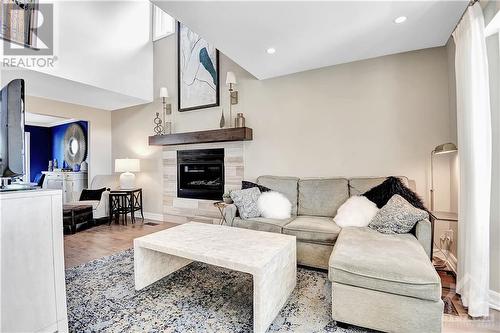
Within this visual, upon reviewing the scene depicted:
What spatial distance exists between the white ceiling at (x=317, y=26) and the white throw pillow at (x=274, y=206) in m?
1.69

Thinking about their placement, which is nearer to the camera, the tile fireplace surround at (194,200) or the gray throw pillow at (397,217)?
the gray throw pillow at (397,217)

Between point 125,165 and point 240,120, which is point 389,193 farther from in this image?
point 125,165

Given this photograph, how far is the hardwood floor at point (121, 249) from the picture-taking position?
5.19 ft

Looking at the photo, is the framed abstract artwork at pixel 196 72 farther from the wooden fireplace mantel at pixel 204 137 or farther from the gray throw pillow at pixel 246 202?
the gray throw pillow at pixel 246 202

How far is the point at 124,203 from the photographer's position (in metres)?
4.77

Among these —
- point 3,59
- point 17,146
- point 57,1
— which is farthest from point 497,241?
point 57,1

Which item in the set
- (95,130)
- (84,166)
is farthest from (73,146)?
(95,130)

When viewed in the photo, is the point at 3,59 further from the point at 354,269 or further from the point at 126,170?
the point at 354,269

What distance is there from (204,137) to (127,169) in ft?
5.86

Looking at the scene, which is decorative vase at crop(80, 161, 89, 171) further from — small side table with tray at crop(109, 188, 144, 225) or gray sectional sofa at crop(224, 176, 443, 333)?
gray sectional sofa at crop(224, 176, 443, 333)

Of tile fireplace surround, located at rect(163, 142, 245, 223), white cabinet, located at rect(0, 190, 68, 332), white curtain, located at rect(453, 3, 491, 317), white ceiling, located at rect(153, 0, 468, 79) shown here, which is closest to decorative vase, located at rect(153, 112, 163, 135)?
tile fireplace surround, located at rect(163, 142, 245, 223)

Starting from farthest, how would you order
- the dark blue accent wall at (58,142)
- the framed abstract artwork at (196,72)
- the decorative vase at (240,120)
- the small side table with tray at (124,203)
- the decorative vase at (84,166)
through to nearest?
the dark blue accent wall at (58,142) → the decorative vase at (84,166) → the small side table with tray at (124,203) → the framed abstract artwork at (196,72) → the decorative vase at (240,120)

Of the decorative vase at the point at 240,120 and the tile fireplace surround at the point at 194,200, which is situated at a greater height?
the decorative vase at the point at 240,120

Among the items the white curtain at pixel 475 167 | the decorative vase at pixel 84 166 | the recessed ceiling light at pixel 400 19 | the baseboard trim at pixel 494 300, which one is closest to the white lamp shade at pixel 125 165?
the decorative vase at pixel 84 166
